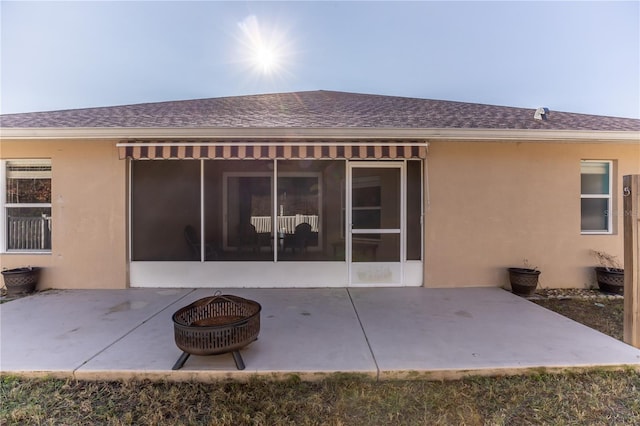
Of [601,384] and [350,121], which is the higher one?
[350,121]

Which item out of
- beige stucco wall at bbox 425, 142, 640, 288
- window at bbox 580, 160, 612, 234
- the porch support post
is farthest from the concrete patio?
window at bbox 580, 160, 612, 234

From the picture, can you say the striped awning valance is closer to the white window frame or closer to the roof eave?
the roof eave

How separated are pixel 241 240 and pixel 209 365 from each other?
4998 millimetres

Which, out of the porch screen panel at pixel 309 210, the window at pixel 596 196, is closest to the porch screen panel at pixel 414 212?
the porch screen panel at pixel 309 210

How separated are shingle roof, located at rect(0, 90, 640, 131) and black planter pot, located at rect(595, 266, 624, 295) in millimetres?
4009

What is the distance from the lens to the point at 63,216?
8.69 meters

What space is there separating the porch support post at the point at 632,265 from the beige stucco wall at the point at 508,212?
11.6 feet

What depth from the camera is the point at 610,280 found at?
8516mm

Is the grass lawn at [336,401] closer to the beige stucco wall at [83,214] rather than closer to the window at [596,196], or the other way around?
the beige stucco wall at [83,214]

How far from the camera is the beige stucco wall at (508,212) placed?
887 cm

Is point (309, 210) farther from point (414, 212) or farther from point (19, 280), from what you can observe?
point (19, 280)

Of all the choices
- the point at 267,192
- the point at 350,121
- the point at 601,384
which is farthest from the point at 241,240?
Result: the point at 601,384

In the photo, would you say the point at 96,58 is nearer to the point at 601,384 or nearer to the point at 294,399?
the point at 294,399

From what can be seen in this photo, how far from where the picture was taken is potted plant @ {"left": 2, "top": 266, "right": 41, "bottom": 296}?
324 inches
